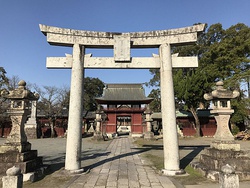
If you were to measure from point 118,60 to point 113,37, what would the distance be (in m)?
1.00

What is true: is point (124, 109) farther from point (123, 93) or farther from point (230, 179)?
point (230, 179)

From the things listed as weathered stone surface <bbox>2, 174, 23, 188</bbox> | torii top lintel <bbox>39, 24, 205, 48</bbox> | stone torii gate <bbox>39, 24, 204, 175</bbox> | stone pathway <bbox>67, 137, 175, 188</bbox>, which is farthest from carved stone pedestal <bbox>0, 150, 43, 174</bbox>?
torii top lintel <bbox>39, 24, 205, 48</bbox>

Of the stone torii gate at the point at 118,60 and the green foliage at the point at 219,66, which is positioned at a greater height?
the green foliage at the point at 219,66

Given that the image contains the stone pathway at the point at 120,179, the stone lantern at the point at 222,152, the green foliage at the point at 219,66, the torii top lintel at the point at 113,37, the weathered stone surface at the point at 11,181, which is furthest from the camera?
the green foliage at the point at 219,66

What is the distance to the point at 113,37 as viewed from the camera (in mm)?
7477

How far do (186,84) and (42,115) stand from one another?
25.8m

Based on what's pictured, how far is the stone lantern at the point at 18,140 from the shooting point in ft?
20.1

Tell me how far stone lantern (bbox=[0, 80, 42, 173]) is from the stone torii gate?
132 centimetres

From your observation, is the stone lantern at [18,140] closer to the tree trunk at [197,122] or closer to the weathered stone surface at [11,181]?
the weathered stone surface at [11,181]

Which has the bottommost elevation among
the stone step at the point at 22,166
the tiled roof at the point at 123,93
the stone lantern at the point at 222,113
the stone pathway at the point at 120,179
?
the stone pathway at the point at 120,179

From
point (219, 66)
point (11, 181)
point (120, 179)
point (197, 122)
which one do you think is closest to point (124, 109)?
point (197, 122)

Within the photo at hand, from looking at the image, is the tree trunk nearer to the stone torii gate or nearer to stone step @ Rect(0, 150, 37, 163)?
the stone torii gate

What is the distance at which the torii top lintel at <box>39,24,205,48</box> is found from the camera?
280 inches

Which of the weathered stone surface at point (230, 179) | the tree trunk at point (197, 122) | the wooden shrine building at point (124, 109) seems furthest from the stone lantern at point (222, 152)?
the wooden shrine building at point (124, 109)
